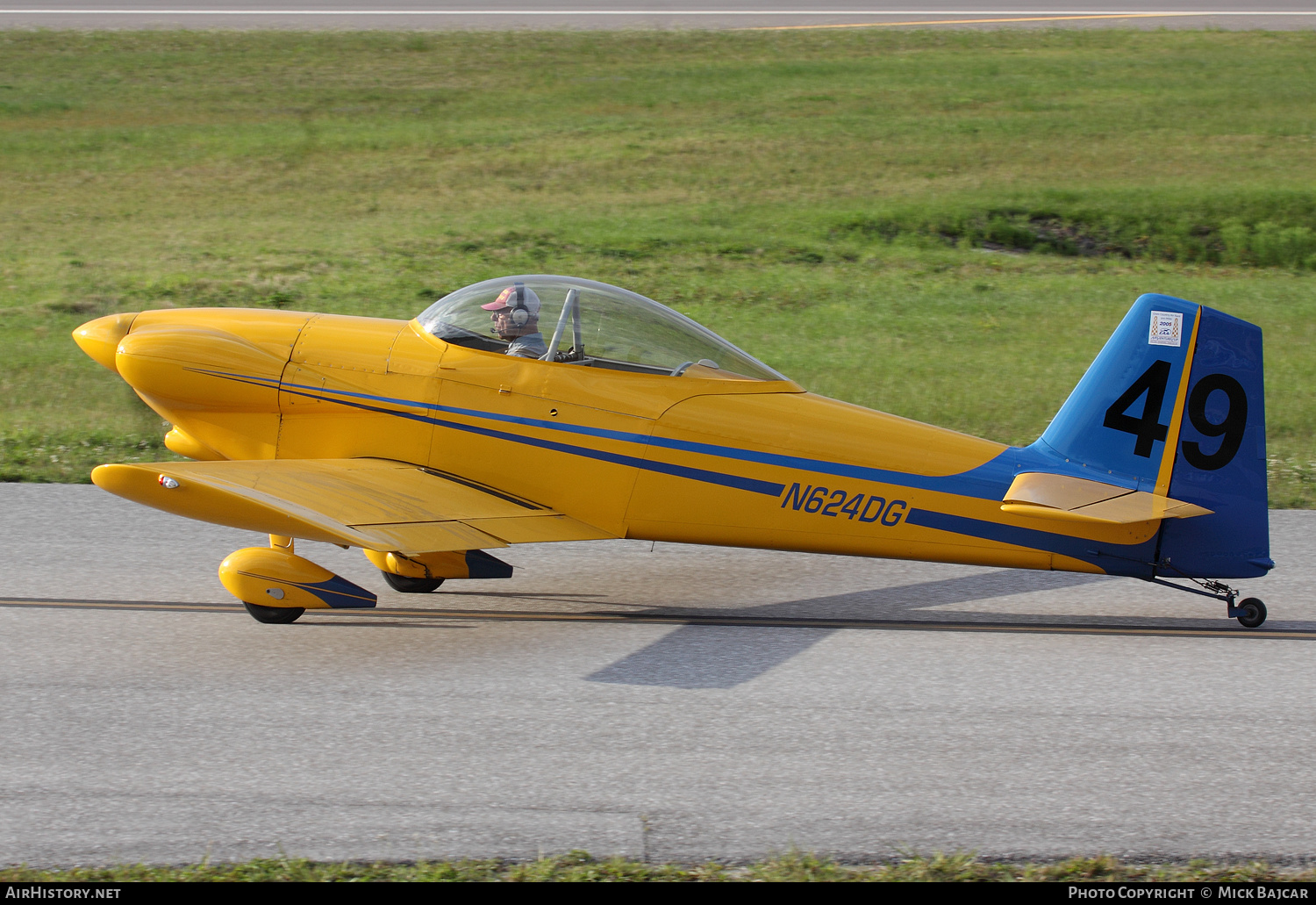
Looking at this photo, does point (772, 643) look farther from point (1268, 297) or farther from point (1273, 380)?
point (1268, 297)

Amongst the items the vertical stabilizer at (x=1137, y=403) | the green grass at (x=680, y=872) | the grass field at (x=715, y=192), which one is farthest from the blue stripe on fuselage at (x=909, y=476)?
the grass field at (x=715, y=192)

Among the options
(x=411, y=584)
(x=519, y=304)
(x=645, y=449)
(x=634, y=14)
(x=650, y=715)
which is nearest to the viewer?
(x=650, y=715)

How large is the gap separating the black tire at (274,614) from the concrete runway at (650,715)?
0.08 meters

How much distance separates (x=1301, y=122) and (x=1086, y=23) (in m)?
6.65

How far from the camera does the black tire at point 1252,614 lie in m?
7.17

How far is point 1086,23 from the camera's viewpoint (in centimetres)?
3002

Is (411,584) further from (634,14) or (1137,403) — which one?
(634,14)

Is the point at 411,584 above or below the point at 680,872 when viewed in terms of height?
above

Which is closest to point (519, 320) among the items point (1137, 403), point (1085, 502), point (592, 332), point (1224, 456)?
point (592, 332)

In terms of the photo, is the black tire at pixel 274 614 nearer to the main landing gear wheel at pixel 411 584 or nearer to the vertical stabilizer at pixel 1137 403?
the main landing gear wheel at pixel 411 584

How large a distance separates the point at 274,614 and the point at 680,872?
326cm

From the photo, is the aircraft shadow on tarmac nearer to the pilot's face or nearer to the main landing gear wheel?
the main landing gear wheel

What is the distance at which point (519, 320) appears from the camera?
7418 millimetres

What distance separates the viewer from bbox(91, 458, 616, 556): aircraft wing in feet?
19.2
